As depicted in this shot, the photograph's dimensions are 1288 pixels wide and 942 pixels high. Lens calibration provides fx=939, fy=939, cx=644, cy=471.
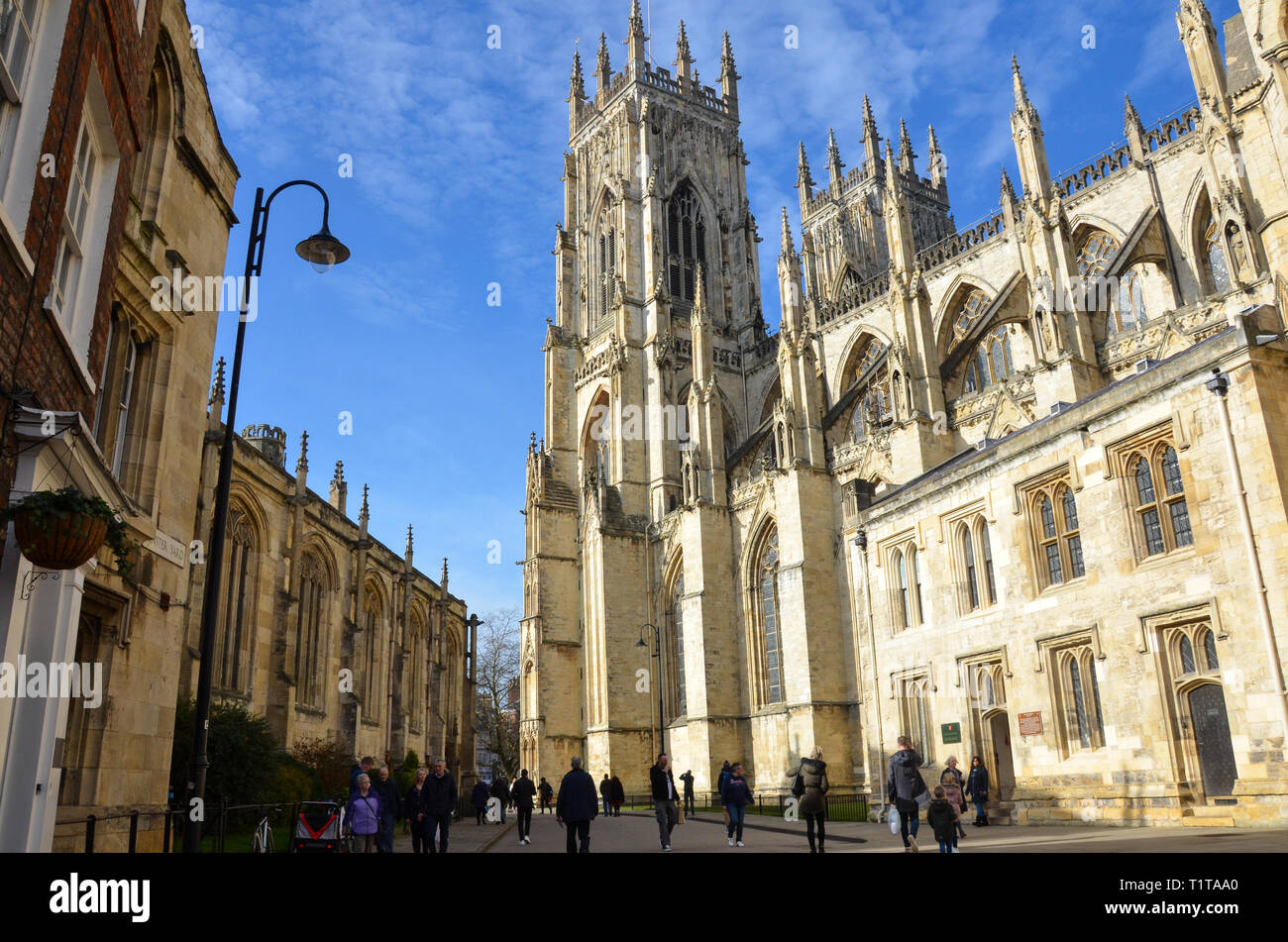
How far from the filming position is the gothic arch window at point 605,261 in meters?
52.8

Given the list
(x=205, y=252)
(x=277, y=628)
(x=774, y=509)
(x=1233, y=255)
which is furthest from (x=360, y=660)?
(x=1233, y=255)

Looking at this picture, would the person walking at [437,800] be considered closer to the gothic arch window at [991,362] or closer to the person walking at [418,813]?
the person walking at [418,813]

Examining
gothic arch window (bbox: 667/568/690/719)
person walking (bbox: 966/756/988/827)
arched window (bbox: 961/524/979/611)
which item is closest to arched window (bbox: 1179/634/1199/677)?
person walking (bbox: 966/756/988/827)

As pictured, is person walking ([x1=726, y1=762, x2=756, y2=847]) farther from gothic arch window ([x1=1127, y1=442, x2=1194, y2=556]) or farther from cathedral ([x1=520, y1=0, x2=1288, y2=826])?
gothic arch window ([x1=1127, y1=442, x2=1194, y2=556])

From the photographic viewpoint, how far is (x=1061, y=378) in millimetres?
28109

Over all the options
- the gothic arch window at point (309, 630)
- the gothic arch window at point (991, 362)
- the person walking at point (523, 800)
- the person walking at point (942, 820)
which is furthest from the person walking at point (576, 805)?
the gothic arch window at point (991, 362)

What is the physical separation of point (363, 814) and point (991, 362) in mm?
31298

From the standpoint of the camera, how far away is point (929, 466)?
107 ft

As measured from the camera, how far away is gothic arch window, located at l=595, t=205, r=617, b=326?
52763mm

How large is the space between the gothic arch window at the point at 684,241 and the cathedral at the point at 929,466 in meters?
0.24

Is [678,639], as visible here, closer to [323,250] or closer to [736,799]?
[736,799]

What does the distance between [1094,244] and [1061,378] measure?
10.4 metres

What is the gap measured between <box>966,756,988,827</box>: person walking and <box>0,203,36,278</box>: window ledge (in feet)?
53.2
